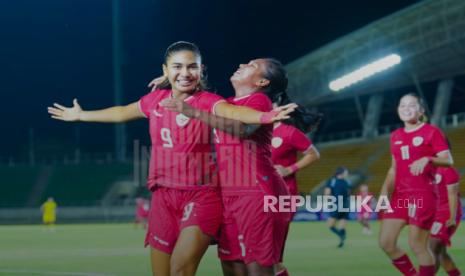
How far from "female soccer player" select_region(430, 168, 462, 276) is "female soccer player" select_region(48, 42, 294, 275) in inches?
164

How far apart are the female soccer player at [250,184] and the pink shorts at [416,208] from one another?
9.08 ft

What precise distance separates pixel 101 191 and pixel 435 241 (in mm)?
42408

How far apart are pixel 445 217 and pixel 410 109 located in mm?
1626

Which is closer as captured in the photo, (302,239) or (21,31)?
(302,239)

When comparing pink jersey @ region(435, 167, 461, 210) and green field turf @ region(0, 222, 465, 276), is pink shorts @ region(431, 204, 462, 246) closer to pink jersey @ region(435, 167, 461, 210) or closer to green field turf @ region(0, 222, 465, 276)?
pink jersey @ region(435, 167, 461, 210)

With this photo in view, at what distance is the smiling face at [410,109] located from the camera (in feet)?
29.1

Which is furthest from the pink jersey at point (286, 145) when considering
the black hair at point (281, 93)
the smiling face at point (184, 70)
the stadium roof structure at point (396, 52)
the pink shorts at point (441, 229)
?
the stadium roof structure at point (396, 52)

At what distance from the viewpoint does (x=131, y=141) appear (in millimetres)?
60875

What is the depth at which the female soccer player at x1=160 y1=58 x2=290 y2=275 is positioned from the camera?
19.6 feet

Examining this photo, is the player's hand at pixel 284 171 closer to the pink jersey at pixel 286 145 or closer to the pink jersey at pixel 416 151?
the pink jersey at pixel 286 145

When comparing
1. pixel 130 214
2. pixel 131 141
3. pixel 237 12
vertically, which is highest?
pixel 237 12

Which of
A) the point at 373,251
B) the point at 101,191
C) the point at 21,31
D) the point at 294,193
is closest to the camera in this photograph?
the point at 294,193

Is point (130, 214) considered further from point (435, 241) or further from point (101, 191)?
point (435, 241)

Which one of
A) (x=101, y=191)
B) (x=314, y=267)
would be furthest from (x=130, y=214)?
(x=314, y=267)
